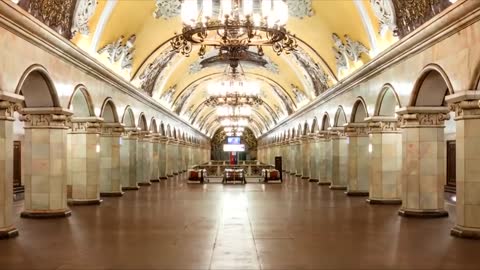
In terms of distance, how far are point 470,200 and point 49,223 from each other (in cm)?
845

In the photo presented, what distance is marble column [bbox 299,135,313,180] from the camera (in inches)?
1254

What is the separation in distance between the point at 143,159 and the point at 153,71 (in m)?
3.94

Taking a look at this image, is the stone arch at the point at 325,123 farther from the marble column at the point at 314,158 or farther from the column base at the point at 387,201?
the column base at the point at 387,201

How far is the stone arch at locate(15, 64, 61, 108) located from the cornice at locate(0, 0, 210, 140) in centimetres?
→ 61

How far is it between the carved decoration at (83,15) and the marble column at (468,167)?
29.5ft

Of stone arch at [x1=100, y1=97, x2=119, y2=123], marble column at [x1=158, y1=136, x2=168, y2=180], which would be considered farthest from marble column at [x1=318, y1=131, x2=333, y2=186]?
stone arch at [x1=100, y1=97, x2=119, y2=123]

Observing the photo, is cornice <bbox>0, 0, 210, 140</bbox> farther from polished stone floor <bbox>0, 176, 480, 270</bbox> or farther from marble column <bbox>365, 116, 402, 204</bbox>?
marble column <bbox>365, 116, 402, 204</bbox>

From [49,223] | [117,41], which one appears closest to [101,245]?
[49,223]

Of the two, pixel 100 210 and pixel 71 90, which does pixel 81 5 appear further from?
pixel 100 210

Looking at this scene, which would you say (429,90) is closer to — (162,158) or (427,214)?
(427,214)

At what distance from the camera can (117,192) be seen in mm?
19812

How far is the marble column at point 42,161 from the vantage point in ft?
43.5

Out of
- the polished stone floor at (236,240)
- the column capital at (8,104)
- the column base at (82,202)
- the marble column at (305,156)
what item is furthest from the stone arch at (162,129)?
the column capital at (8,104)

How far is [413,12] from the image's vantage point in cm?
1308
